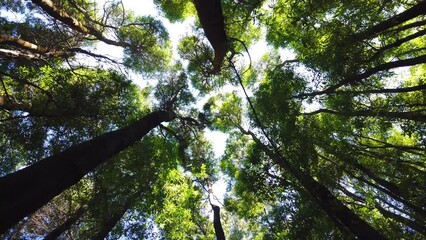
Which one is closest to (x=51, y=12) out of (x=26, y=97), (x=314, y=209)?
(x=26, y=97)

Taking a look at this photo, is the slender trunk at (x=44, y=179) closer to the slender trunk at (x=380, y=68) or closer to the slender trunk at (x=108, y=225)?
the slender trunk at (x=108, y=225)

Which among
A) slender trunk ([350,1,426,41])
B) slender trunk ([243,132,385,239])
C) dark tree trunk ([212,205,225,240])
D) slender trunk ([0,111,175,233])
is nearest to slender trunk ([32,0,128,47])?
slender trunk ([0,111,175,233])

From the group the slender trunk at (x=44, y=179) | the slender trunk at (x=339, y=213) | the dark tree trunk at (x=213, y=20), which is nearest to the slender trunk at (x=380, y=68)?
the slender trunk at (x=339, y=213)

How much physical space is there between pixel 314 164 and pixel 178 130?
7.10 m

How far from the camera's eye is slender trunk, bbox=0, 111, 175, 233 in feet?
10.2

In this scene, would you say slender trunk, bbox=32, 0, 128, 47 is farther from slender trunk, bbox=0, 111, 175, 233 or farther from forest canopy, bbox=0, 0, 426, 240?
slender trunk, bbox=0, 111, 175, 233

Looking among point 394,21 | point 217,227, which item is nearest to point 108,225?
point 217,227

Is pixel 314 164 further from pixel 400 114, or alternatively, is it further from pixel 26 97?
pixel 26 97

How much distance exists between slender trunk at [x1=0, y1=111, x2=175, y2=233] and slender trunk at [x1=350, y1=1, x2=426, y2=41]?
6.33 meters

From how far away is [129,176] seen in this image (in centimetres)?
959

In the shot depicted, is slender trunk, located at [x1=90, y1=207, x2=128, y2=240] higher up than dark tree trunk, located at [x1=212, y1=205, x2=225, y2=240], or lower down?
lower down

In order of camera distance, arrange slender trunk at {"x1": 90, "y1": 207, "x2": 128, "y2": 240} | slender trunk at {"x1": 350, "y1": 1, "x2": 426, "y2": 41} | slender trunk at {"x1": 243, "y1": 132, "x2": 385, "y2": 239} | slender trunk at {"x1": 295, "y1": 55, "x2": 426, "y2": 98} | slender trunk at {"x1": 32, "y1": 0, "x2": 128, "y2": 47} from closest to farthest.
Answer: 1. slender trunk at {"x1": 243, "y1": 132, "x2": 385, "y2": 239}
2. slender trunk at {"x1": 350, "y1": 1, "x2": 426, "y2": 41}
3. slender trunk at {"x1": 295, "y1": 55, "x2": 426, "y2": 98}
4. slender trunk at {"x1": 32, "y1": 0, "x2": 128, "y2": 47}
5. slender trunk at {"x1": 90, "y1": 207, "x2": 128, "y2": 240}

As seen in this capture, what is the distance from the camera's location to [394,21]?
250 inches

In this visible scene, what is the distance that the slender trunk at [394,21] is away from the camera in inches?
234
